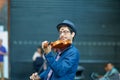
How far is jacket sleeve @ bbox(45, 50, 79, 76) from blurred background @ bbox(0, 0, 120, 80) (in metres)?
10.2

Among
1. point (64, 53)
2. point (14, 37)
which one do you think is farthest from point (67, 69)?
point (14, 37)

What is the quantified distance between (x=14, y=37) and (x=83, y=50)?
7.78 ft

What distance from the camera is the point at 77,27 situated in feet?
50.4

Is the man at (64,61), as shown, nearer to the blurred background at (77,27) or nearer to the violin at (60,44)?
the violin at (60,44)

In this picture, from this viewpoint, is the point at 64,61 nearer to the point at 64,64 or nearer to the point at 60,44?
the point at 64,64

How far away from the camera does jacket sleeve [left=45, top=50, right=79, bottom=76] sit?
4730 millimetres

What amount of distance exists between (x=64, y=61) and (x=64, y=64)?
0.06 meters

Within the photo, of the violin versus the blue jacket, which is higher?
the violin

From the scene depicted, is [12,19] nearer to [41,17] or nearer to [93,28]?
[41,17]

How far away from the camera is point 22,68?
598 inches

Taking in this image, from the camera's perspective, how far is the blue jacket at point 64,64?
473 cm

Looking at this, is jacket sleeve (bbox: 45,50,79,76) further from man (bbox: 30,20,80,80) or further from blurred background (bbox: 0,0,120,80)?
blurred background (bbox: 0,0,120,80)

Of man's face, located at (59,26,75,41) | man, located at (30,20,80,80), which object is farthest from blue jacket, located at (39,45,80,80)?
man's face, located at (59,26,75,41)

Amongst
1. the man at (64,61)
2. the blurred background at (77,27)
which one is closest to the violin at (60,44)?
the man at (64,61)
